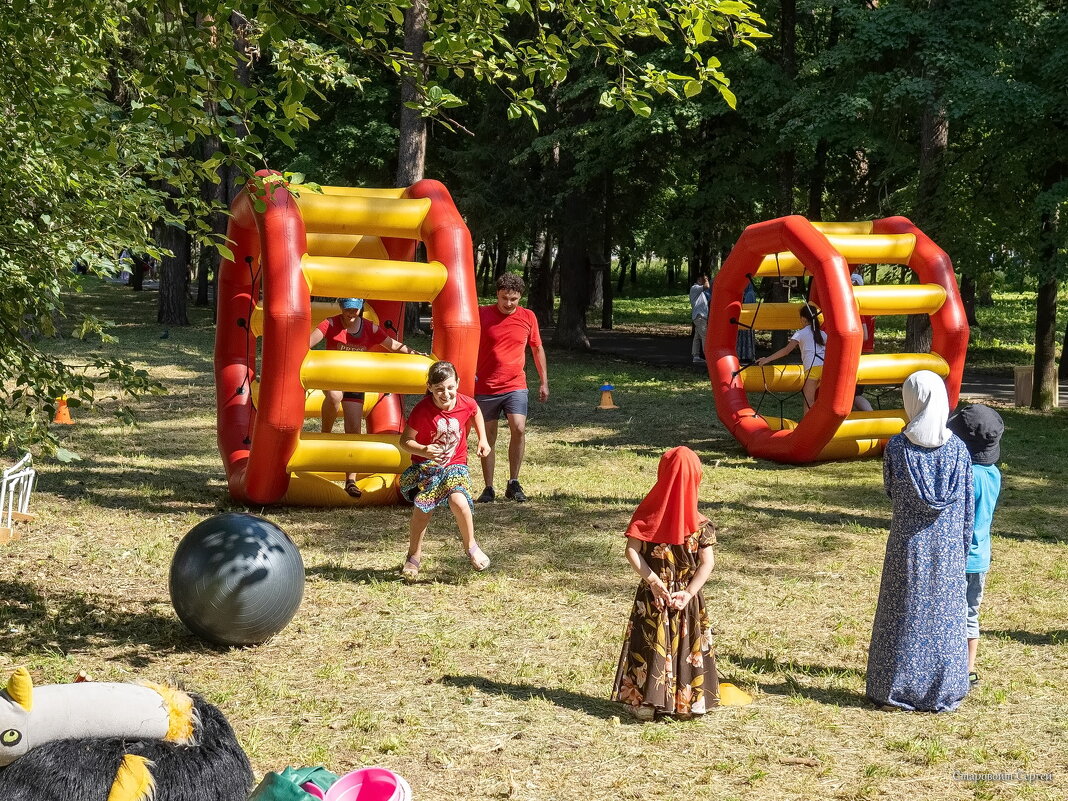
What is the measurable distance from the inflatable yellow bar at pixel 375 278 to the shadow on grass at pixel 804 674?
417 centimetres

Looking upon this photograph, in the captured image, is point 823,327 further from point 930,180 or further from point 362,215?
point 362,215

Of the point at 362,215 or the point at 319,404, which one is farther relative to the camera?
the point at 319,404

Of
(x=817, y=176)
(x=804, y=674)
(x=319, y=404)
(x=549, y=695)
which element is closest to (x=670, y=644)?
(x=549, y=695)

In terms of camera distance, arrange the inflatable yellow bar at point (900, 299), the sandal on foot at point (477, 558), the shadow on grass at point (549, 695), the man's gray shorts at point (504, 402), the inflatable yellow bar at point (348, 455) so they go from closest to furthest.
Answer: the shadow on grass at point (549, 695)
the sandal on foot at point (477, 558)
the inflatable yellow bar at point (348, 455)
the man's gray shorts at point (504, 402)
the inflatable yellow bar at point (900, 299)

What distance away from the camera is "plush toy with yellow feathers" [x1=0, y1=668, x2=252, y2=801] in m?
3.67

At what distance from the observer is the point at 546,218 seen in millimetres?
24422

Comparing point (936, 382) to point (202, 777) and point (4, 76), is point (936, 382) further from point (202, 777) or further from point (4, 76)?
point (4, 76)

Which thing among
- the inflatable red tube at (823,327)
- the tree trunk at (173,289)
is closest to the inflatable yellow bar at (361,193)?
the inflatable red tube at (823,327)

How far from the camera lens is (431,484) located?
24.0 feet

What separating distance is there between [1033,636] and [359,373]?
4.95 meters

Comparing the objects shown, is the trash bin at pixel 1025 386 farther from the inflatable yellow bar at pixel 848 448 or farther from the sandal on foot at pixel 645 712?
the sandal on foot at pixel 645 712

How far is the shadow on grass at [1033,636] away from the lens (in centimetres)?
644

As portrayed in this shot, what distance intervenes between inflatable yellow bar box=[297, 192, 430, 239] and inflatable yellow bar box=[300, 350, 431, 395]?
130 centimetres

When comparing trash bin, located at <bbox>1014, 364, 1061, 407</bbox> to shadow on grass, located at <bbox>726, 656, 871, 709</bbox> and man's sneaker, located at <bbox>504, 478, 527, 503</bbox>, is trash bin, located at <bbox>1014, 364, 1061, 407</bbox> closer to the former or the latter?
man's sneaker, located at <bbox>504, 478, 527, 503</bbox>
